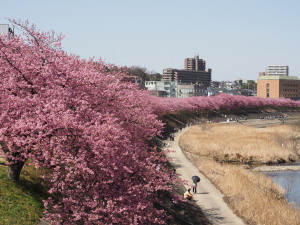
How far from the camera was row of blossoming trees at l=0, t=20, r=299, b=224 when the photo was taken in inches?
616

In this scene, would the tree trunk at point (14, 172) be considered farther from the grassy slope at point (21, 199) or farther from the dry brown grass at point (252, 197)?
the dry brown grass at point (252, 197)

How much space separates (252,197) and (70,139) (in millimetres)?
20081

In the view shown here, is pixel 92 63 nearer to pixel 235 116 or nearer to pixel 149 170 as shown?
pixel 149 170

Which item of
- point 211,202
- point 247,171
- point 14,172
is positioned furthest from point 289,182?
point 14,172

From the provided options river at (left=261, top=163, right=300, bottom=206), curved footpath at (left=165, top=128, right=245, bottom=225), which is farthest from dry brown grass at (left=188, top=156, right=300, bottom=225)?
river at (left=261, top=163, right=300, bottom=206)

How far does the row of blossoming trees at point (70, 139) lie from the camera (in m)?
15.6

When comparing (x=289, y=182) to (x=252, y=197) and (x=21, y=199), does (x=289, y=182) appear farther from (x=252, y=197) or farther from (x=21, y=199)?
(x=21, y=199)

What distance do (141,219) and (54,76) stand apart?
850 centimetres

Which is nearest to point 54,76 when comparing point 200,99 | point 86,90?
point 86,90

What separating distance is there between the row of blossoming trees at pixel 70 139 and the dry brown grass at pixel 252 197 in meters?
12.5

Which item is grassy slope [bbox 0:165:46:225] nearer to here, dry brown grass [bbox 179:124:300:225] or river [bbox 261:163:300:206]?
dry brown grass [bbox 179:124:300:225]

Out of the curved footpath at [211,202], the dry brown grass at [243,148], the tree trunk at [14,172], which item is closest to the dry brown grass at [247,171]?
the dry brown grass at [243,148]

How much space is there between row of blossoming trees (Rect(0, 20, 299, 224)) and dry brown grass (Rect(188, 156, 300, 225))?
12.5 meters

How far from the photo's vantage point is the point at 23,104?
17.3 meters
